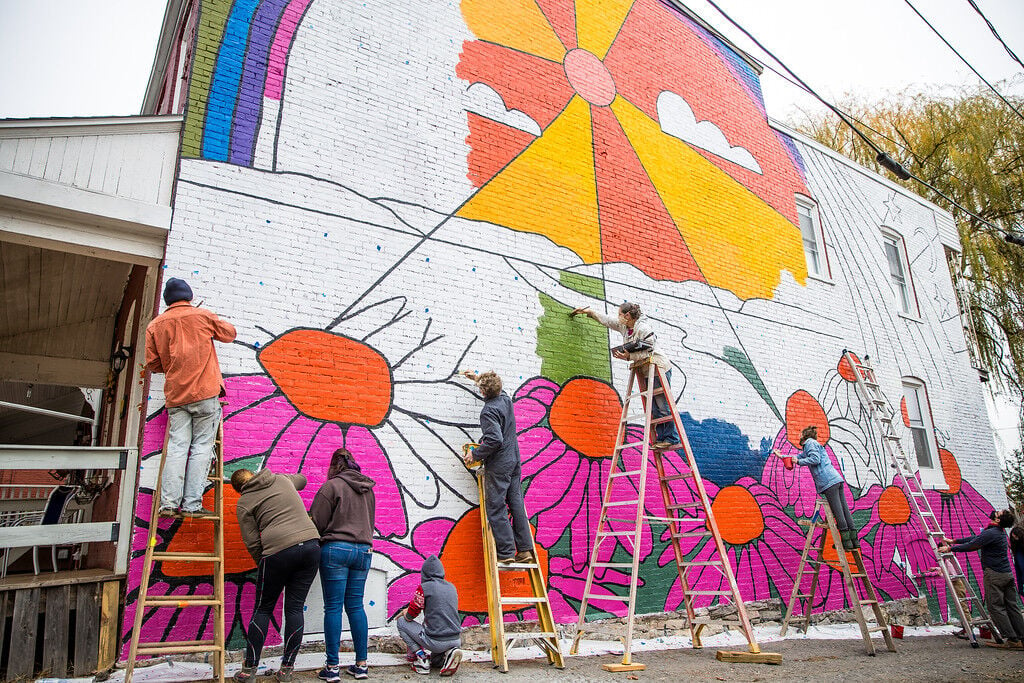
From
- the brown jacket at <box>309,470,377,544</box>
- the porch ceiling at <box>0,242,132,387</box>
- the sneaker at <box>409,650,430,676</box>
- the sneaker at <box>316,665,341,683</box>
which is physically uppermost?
the porch ceiling at <box>0,242,132,387</box>

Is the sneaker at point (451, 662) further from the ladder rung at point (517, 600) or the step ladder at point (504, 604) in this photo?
the ladder rung at point (517, 600)

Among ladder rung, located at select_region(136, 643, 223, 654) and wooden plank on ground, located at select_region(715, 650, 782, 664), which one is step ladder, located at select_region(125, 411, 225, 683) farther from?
wooden plank on ground, located at select_region(715, 650, 782, 664)

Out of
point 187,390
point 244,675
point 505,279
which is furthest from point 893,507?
point 187,390

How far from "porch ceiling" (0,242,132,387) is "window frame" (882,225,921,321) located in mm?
13045

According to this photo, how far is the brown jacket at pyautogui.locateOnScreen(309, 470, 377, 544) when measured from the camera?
4957mm

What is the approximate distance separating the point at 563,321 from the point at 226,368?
12.4ft

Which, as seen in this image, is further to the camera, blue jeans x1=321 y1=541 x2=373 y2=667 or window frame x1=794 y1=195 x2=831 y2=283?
window frame x1=794 y1=195 x2=831 y2=283

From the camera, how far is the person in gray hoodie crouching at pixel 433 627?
16.7 ft

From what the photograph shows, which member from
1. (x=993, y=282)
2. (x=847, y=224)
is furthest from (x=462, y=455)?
(x=993, y=282)

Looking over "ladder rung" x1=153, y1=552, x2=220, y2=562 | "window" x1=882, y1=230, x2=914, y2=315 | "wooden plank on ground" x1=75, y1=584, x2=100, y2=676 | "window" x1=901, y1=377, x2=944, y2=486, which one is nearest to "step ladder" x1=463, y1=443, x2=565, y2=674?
"ladder rung" x1=153, y1=552, x2=220, y2=562

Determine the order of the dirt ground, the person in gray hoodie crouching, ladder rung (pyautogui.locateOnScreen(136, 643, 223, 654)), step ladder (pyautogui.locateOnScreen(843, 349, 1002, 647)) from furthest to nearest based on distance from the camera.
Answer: step ladder (pyautogui.locateOnScreen(843, 349, 1002, 647)) → the dirt ground → the person in gray hoodie crouching → ladder rung (pyautogui.locateOnScreen(136, 643, 223, 654))

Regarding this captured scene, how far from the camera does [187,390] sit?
473 centimetres

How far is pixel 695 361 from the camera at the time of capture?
8.83 metres

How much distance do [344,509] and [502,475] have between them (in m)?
1.61
